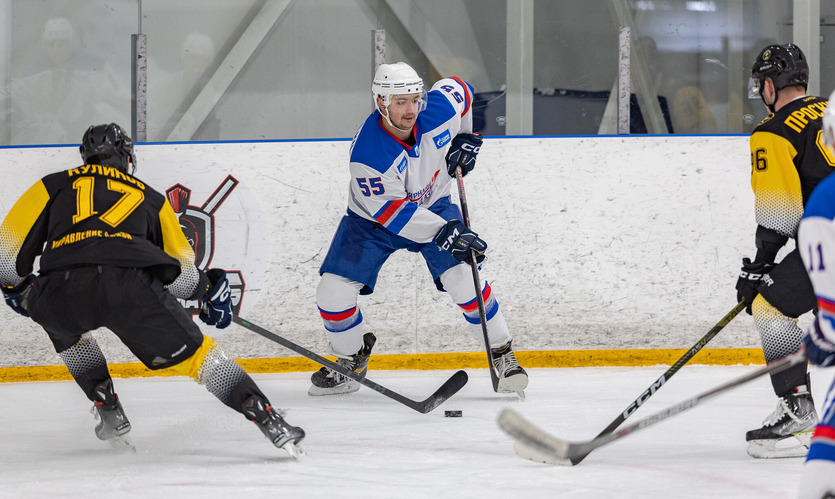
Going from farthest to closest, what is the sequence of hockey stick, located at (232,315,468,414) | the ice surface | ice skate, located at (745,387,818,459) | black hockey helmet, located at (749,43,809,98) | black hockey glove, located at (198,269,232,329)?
1. hockey stick, located at (232,315,468,414)
2. black hockey glove, located at (198,269,232,329)
3. black hockey helmet, located at (749,43,809,98)
4. ice skate, located at (745,387,818,459)
5. the ice surface

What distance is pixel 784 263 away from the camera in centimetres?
218

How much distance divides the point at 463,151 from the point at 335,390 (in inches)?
40.0

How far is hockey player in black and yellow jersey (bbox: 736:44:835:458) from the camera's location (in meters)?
2.17

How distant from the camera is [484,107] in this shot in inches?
160

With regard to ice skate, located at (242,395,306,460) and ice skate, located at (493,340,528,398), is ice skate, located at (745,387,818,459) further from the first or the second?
ice skate, located at (242,395,306,460)

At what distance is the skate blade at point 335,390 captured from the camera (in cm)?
337

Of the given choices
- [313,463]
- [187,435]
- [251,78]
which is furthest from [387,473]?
[251,78]

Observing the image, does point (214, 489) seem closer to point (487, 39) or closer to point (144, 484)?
point (144, 484)

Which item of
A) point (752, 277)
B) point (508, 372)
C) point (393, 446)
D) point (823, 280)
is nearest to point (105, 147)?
point (393, 446)

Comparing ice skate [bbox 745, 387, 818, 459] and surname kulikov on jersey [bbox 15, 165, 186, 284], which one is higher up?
surname kulikov on jersey [bbox 15, 165, 186, 284]

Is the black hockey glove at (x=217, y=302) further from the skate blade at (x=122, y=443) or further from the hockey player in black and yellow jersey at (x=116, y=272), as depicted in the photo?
the skate blade at (x=122, y=443)

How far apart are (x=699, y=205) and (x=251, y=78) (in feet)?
6.82

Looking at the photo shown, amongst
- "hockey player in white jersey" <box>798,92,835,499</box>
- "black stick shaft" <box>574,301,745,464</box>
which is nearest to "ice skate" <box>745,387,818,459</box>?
"black stick shaft" <box>574,301,745,464</box>

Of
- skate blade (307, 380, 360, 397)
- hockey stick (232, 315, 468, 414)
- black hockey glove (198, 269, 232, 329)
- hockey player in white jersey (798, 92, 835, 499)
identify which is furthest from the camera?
skate blade (307, 380, 360, 397)
